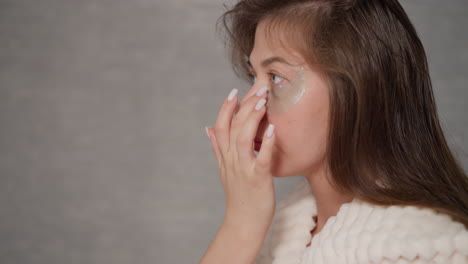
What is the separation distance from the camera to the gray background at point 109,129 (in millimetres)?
2074

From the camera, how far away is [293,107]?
123 cm

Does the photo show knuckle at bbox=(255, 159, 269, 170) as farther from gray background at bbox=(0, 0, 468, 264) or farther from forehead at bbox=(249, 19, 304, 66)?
gray background at bbox=(0, 0, 468, 264)

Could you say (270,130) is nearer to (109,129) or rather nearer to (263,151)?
(263,151)

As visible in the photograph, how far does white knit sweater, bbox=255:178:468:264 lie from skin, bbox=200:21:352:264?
6.1 inches

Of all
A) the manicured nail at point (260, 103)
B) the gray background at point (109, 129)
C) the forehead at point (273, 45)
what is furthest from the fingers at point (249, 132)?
the gray background at point (109, 129)

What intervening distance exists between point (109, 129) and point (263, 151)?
1.06m

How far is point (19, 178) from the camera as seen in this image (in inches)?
83.6

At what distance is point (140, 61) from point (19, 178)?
0.72m

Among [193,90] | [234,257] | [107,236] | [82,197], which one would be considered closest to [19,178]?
[82,197]

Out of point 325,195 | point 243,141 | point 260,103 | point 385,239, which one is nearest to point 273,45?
point 260,103

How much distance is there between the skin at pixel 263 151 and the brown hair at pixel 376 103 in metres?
0.04

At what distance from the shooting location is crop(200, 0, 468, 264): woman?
1.18m

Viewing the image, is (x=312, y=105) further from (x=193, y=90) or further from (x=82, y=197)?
(x=82, y=197)

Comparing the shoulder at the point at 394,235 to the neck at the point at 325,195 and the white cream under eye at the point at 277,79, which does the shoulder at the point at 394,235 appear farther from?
the white cream under eye at the point at 277,79
